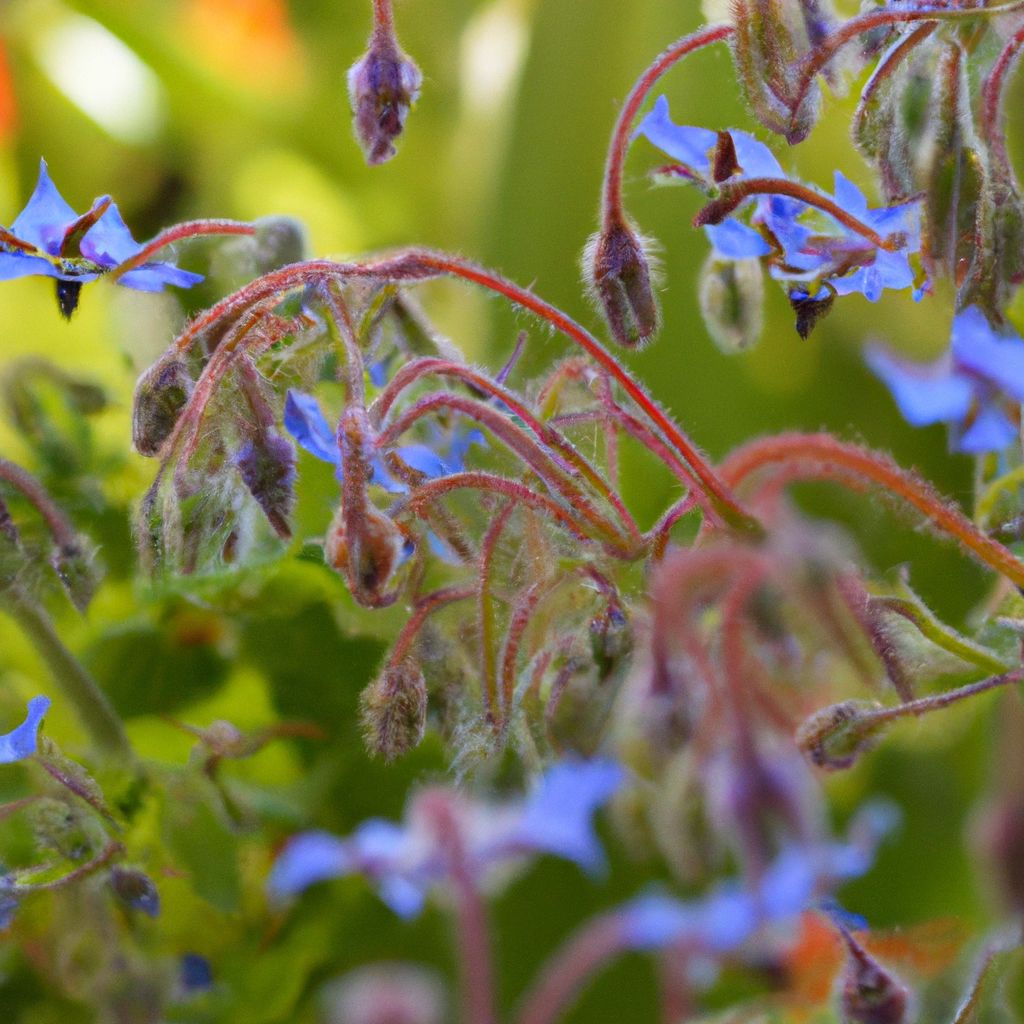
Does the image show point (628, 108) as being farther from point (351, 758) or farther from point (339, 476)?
point (351, 758)

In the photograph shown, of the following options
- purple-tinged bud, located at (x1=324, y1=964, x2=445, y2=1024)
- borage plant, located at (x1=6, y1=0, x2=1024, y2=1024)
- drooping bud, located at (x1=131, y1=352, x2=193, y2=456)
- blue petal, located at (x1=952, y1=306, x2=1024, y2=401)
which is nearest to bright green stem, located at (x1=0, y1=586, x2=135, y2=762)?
borage plant, located at (x1=6, y1=0, x2=1024, y2=1024)

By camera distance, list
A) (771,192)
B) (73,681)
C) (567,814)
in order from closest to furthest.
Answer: (567,814)
(771,192)
(73,681)

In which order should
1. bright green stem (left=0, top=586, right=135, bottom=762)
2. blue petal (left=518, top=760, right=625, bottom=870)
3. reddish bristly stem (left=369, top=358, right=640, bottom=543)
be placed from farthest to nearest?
bright green stem (left=0, top=586, right=135, bottom=762) < reddish bristly stem (left=369, top=358, right=640, bottom=543) < blue petal (left=518, top=760, right=625, bottom=870)

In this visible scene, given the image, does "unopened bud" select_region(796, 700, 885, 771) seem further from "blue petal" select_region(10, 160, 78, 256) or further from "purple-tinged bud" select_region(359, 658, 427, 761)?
"blue petal" select_region(10, 160, 78, 256)

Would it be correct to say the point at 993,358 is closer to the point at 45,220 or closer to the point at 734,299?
the point at 734,299

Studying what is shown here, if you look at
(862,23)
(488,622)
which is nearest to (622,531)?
(488,622)

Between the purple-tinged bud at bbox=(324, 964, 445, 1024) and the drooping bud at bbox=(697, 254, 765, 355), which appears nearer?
the purple-tinged bud at bbox=(324, 964, 445, 1024)

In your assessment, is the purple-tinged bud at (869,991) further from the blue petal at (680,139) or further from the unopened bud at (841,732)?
the blue petal at (680,139)
